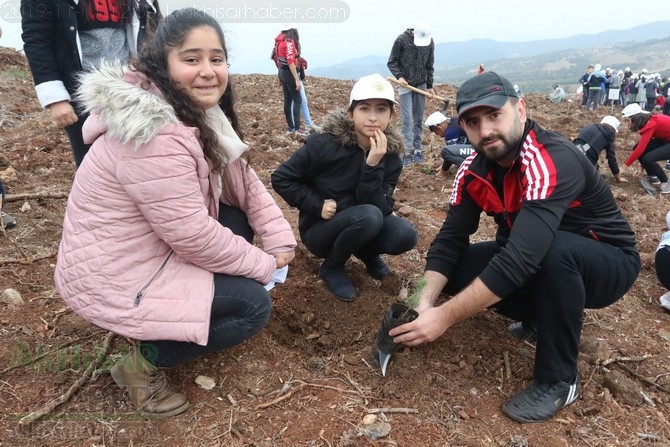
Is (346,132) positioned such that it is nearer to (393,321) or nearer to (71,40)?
(393,321)

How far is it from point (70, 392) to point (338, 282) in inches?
61.6

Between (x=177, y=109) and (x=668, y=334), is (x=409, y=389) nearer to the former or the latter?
(x=177, y=109)

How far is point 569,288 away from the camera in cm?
200

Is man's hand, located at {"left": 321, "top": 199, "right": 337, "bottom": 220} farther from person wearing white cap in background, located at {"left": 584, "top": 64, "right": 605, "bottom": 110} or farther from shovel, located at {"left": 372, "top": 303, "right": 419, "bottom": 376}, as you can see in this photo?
person wearing white cap in background, located at {"left": 584, "top": 64, "right": 605, "bottom": 110}

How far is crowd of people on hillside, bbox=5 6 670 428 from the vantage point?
1.74 m

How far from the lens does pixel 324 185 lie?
9.81ft

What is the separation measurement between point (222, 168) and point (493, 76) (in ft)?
4.17

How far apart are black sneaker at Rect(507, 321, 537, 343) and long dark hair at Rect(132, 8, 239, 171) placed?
1919 mm

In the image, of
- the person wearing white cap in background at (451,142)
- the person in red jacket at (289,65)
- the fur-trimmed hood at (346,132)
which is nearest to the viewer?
the fur-trimmed hood at (346,132)

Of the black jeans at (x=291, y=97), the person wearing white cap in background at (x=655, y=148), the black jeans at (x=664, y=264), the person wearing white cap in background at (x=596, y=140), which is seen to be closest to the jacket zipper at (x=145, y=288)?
the black jeans at (x=664, y=264)

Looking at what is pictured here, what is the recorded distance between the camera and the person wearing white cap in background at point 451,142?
6.15 metres

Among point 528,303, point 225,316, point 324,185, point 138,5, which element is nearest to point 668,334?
point 528,303

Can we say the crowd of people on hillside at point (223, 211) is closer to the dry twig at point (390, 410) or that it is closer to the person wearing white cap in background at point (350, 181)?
the person wearing white cap in background at point (350, 181)

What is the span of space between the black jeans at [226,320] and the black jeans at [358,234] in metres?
0.93
